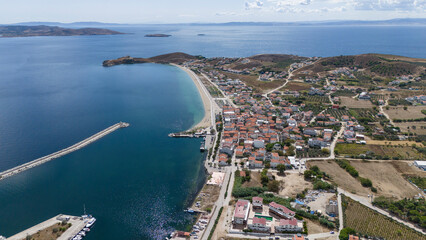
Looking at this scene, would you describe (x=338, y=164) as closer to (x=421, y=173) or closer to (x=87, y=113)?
(x=421, y=173)

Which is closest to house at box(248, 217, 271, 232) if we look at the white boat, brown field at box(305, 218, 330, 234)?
brown field at box(305, 218, 330, 234)

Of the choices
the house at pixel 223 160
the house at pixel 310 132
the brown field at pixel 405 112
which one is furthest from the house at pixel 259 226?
the brown field at pixel 405 112

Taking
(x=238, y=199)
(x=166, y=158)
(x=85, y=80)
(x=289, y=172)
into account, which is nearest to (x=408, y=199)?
(x=289, y=172)

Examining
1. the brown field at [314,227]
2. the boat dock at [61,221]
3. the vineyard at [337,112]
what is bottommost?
the brown field at [314,227]

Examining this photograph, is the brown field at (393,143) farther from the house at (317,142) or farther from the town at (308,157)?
the house at (317,142)

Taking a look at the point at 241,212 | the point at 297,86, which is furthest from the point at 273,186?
the point at 297,86

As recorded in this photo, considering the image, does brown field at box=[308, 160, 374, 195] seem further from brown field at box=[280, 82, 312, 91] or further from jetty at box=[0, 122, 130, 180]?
brown field at box=[280, 82, 312, 91]
